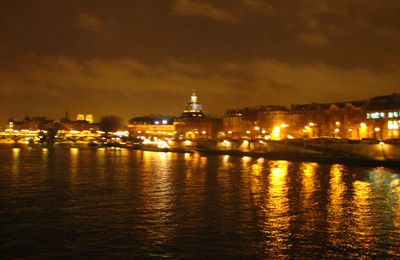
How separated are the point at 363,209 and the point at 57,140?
176497 mm

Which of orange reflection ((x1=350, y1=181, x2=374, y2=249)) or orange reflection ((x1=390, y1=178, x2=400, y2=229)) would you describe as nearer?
orange reflection ((x1=350, y1=181, x2=374, y2=249))

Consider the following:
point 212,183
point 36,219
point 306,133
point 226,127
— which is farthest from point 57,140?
point 36,219

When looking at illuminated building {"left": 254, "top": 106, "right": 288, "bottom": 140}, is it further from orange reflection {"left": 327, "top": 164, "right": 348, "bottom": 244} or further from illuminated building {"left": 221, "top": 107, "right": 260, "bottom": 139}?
orange reflection {"left": 327, "top": 164, "right": 348, "bottom": 244}

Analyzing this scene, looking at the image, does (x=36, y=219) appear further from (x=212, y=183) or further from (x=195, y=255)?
(x=212, y=183)

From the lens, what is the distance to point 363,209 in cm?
2489

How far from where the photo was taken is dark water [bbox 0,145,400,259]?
55.5 ft

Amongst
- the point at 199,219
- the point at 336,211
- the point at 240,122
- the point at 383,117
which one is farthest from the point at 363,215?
the point at 240,122

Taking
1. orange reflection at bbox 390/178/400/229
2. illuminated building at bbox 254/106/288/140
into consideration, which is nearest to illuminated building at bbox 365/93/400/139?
illuminated building at bbox 254/106/288/140

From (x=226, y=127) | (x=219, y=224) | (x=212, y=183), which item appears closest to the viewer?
(x=219, y=224)

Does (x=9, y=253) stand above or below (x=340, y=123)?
below

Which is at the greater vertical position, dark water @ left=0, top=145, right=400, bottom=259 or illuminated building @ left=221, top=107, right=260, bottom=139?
illuminated building @ left=221, top=107, right=260, bottom=139

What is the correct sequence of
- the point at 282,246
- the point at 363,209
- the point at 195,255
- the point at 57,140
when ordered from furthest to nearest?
the point at 57,140 < the point at 363,209 < the point at 282,246 < the point at 195,255

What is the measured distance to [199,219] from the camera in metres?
22.2

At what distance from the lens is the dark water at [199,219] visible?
16922 millimetres
